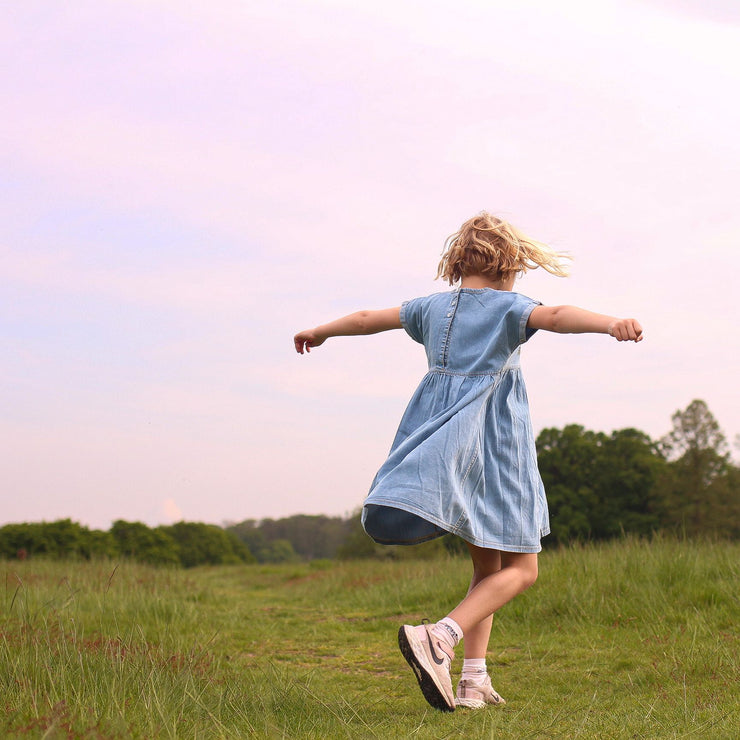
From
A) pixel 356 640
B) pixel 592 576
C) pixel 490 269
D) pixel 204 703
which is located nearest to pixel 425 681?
pixel 204 703

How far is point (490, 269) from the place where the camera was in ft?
12.0

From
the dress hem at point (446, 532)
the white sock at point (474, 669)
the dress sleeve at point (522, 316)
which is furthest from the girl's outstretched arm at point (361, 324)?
the white sock at point (474, 669)

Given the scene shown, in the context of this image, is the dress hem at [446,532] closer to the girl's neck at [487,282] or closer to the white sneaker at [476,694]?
the white sneaker at [476,694]

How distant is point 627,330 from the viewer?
117 inches

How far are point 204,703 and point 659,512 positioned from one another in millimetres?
22965

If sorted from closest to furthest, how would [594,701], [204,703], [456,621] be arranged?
[204,703], [456,621], [594,701]

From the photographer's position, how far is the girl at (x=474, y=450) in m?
3.22

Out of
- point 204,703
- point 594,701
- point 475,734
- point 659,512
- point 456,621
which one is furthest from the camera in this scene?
point 659,512

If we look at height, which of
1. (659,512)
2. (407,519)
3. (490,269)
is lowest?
(659,512)

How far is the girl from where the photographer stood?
3217mm

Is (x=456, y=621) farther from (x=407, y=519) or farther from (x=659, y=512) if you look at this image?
(x=659, y=512)

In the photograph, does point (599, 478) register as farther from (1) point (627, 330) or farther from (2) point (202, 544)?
(1) point (627, 330)

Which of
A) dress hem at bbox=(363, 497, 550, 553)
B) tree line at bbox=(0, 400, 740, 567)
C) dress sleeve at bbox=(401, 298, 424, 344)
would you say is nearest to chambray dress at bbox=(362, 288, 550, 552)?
dress hem at bbox=(363, 497, 550, 553)

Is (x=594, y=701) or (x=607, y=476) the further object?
(x=607, y=476)
